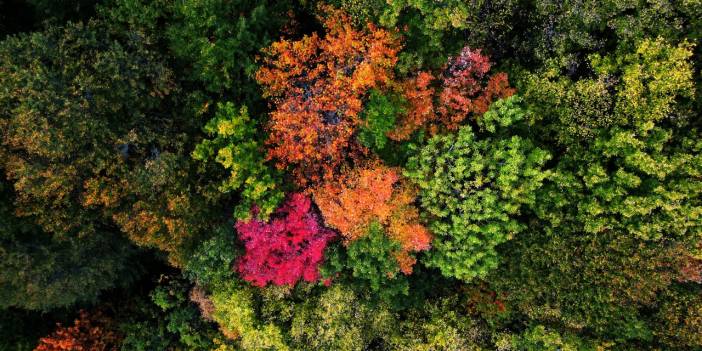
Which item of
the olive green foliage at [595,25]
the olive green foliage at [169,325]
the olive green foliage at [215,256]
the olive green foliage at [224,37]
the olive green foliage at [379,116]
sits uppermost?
the olive green foliage at [595,25]

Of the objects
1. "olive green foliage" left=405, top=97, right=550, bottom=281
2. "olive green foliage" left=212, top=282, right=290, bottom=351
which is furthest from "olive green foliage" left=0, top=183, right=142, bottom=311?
"olive green foliage" left=405, top=97, right=550, bottom=281

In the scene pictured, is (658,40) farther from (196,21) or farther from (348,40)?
(196,21)

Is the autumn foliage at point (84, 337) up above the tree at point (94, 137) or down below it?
below

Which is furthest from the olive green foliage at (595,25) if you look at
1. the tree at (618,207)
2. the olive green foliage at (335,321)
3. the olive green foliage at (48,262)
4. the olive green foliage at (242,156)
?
the olive green foliage at (48,262)

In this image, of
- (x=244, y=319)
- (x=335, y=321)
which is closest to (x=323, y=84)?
(x=335, y=321)

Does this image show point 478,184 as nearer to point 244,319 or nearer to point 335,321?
point 335,321

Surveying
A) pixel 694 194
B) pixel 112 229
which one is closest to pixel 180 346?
pixel 112 229

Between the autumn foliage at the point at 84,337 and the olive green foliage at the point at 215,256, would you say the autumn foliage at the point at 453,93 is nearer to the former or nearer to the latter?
the olive green foliage at the point at 215,256
